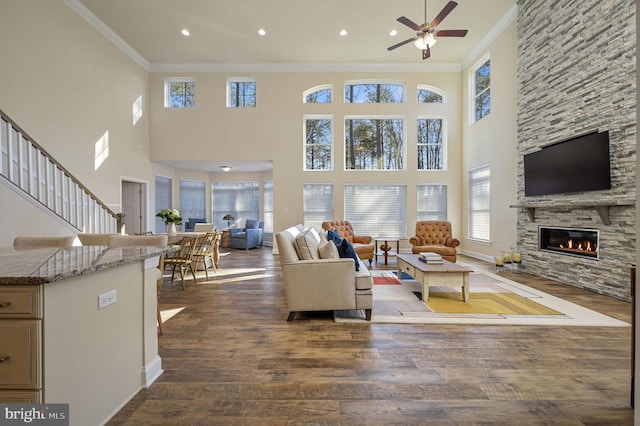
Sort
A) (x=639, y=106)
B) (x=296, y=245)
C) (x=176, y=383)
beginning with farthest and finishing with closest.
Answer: (x=296, y=245)
(x=176, y=383)
(x=639, y=106)

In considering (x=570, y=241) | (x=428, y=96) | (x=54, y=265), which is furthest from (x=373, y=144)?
(x=54, y=265)

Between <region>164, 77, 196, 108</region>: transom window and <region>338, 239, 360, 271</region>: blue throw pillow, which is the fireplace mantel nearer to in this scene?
<region>338, 239, 360, 271</region>: blue throw pillow

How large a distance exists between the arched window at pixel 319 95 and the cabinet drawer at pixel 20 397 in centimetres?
818

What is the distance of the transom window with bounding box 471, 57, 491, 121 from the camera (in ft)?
23.4

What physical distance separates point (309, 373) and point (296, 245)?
1.58 meters

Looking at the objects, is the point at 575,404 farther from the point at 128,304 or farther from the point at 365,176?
the point at 365,176

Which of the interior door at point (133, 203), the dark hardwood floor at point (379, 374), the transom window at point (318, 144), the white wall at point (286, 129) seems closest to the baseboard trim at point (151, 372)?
the dark hardwood floor at point (379, 374)

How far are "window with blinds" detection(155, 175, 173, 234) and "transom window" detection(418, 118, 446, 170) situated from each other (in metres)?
7.88

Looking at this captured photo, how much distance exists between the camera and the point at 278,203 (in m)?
8.30

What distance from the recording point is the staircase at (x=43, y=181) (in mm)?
3881

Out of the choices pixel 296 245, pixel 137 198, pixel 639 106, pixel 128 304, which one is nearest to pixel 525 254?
pixel 296 245

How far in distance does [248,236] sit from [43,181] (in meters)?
5.43

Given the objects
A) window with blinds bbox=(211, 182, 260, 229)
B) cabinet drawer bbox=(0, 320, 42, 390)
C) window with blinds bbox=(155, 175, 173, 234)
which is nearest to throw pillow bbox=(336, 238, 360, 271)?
cabinet drawer bbox=(0, 320, 42, 390)

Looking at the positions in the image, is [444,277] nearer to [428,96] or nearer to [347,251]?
[347,251]
